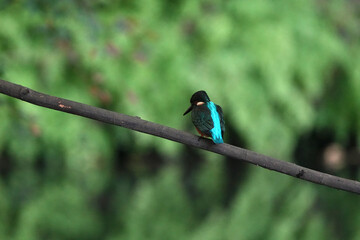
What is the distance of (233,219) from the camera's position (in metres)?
7.12

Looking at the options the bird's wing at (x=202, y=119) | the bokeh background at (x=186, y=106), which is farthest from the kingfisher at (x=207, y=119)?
the bokeh background at (x=186, y=106)

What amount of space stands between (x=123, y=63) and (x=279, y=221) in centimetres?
351

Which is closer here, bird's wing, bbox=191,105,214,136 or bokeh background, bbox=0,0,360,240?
bird's wing, bbox=191,105,214,136

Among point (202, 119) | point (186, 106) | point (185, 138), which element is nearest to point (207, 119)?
point (202, 119)

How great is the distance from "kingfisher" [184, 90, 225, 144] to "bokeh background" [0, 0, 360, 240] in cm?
457

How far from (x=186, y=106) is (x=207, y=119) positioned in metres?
7.87

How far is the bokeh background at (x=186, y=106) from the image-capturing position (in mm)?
8070

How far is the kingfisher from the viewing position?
2375 millimetres

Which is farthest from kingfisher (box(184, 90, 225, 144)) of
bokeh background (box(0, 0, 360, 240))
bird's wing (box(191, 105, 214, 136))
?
bokeh background (box(0, 0, 360, 240))

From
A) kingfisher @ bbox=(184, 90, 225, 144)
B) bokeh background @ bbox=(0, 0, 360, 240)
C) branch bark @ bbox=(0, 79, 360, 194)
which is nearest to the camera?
branch bark @ bbox=(0, 79, 360, 194)

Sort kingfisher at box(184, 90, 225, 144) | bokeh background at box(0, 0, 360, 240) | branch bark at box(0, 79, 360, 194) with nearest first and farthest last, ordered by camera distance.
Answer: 1. branch bark at box(0, 79, 360, 194)
2. kingfisher at box(184, 90, 225, 144)
3. bokeh background at box(0, 0, 360, 240)

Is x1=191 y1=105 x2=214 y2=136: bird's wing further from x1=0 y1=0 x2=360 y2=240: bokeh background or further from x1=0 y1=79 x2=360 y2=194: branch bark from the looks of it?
x1=0 y1=0 x2=360 y2=240: bokeh background

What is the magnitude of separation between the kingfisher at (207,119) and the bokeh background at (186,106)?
15.0 feet

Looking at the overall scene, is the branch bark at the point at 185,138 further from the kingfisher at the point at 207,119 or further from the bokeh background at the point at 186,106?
the bokeh background at the point at 186,106
